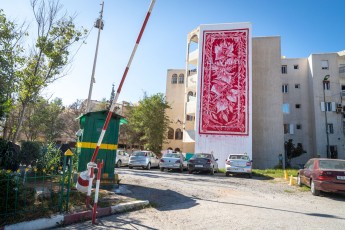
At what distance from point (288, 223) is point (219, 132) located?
2177 centimetres

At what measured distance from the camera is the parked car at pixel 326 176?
31.8ft

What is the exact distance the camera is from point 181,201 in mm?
8336

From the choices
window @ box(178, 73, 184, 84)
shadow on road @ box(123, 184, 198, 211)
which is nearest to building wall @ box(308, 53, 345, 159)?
window @ box(178, 73, 184, 84)

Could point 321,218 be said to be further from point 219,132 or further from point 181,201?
point 219,132

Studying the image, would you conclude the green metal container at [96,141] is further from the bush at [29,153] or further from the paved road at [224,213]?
the bush at [29,153]

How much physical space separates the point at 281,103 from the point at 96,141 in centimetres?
2692

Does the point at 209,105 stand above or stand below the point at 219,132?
above

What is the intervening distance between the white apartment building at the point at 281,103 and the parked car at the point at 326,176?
51.8 ft

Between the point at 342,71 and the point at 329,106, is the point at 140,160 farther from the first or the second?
the point at 342,71

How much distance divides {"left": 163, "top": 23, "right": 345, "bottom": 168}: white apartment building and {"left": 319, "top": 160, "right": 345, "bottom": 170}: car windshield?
16003 millimetres

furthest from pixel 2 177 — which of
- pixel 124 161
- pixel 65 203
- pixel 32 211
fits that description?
pixel 124 161

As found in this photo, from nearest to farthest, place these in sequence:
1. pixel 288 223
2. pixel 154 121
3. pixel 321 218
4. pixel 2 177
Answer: pixel 2 177, pixel 288 223, pixel 321 218, pixel 154 121

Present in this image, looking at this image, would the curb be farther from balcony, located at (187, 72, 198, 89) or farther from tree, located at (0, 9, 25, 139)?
balcony, located at (187, 72, 198, 89)

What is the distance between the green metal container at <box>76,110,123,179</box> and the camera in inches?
372
